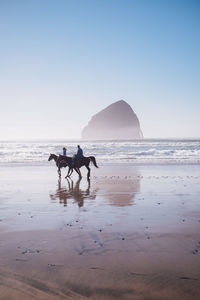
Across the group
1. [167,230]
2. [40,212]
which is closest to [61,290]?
[167,230]

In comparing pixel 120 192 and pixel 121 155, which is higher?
pixel 121 155

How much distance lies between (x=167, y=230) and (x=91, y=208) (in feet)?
10.7

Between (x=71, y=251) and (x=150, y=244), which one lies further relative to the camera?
(x=150, y=244)

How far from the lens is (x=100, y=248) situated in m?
5.75

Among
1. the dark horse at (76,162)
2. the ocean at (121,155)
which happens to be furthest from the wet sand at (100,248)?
the ocean at (121,155)

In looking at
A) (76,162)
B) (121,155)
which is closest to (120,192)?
(76,162)

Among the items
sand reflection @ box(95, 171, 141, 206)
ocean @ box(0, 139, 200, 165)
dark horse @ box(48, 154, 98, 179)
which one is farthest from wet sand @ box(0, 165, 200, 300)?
ocean @ box(0, 139, 200, 165)

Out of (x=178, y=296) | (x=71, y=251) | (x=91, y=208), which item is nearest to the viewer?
(x=178, y=296)

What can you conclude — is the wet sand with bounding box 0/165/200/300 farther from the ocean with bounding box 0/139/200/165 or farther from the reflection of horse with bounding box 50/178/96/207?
the ocean with bounding box 0/139/200/165

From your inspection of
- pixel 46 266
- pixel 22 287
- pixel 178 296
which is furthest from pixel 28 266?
pixel 178 296

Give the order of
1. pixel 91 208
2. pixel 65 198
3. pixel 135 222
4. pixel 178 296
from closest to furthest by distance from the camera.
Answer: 1. pixel 178 296
2. pixel 135 222
3. pixel 91 208
4. pixel 65 198

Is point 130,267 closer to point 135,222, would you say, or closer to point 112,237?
point 112,237

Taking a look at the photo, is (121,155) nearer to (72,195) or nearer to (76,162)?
(76,162)

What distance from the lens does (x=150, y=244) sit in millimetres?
5965
